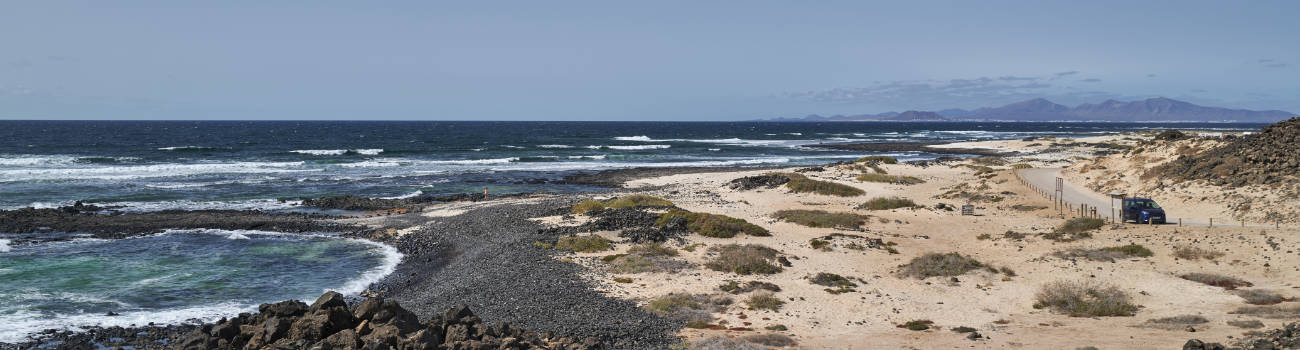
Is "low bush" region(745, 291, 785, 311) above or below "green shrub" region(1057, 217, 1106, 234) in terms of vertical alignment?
below

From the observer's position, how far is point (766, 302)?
17531 millimetres

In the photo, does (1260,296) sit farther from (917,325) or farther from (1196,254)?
(917,325)

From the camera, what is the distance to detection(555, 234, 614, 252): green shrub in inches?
973

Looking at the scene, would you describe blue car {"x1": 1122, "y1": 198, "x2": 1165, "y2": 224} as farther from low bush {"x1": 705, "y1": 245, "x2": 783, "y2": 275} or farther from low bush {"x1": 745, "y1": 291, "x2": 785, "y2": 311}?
low bush {"x1": 745, "y1": 291, "x2": 785, "y2": 311}

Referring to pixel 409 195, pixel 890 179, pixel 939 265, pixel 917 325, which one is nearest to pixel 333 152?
pixel 409 195

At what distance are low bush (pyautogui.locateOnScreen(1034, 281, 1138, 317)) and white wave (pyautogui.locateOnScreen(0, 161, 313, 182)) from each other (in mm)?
57668

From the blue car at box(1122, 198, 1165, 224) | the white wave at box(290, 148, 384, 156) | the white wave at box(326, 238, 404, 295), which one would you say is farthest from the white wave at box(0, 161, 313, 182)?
the blue car at box(1122, 198, 1165, 224)

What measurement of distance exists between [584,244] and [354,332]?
41.9 feet

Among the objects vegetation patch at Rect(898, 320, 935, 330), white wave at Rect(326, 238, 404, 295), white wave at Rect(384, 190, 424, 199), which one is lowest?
Result: white wave at Rect(326, 238, 404, 295)

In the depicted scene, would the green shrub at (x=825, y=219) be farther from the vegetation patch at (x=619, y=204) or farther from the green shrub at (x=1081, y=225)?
the green shrub at (x=1081, y=225)

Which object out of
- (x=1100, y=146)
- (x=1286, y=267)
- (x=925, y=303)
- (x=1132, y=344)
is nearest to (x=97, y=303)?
(x=925, y=303)

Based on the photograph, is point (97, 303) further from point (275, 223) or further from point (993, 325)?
point (993, 325)

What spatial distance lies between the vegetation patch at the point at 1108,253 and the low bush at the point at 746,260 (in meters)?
8.97

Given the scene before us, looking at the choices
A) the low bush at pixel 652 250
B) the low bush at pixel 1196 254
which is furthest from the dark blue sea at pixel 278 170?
the low bush at pixel 1196 254
